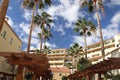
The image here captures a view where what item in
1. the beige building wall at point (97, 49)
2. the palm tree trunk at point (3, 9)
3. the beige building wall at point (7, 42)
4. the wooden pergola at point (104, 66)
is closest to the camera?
the palm tree trunk at point (3, 9)

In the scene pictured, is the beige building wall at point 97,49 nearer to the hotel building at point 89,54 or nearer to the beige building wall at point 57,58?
the hotel building at point 89,54

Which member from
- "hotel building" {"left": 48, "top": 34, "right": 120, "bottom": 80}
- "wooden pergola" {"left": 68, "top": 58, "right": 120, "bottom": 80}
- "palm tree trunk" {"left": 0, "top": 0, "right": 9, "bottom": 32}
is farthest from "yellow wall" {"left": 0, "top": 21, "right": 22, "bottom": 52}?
"hotel building" {"left": 48, "top": 34, "right": 120, "bottom": 80}

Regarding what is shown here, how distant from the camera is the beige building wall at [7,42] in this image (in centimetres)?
3272

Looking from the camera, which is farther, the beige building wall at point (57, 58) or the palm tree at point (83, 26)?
the beige building wall at point (57, 58)

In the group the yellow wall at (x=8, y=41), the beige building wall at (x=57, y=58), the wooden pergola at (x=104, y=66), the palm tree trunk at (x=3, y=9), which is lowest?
the wooden pergola at (x=104, y=66)

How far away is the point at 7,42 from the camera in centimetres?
3516

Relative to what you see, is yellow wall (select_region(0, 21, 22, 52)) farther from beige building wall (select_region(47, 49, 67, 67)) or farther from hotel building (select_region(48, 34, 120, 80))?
beige building wall (select_region(47, 49, 67, 67))

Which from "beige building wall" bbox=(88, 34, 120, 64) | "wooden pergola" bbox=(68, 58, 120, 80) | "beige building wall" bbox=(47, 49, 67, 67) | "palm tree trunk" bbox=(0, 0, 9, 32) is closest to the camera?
"palm tree trunk" bbox=(0, 0, 9, 32)

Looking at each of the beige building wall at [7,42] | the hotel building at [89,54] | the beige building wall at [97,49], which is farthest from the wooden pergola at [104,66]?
the beige building wall at [97,49]

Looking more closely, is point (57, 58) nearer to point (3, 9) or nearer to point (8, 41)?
point (8, 41)

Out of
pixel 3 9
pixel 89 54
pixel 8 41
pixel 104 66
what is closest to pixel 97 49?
pixel 89 54

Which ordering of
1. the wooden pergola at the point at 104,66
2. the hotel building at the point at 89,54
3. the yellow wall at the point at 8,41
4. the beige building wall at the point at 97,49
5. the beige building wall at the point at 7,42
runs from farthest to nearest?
the beige building wall at the point at 97,49
the hotel building at the point at 89,54
the beige building wall at the point at 7,42
the yellow wall at the point at 8,41
the wooden pergola at the point at 104,66

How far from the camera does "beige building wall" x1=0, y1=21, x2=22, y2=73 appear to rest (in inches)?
1288

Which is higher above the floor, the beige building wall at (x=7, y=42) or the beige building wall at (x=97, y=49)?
the beige building wall at (x=97, y=49)
